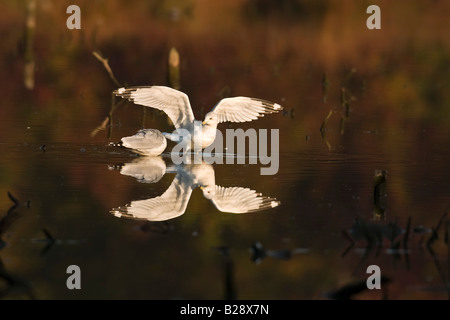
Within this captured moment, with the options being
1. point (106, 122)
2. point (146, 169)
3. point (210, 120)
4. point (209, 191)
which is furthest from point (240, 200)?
point (106, 122)

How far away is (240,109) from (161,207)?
3766 mm

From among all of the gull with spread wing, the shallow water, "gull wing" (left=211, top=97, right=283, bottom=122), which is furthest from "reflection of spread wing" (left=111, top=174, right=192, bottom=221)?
"gull wing" (left=211, top=97, right=283, bottom=122)

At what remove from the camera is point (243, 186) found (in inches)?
402

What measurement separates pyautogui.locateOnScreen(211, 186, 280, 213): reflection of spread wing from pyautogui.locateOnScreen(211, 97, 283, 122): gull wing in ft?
8.45

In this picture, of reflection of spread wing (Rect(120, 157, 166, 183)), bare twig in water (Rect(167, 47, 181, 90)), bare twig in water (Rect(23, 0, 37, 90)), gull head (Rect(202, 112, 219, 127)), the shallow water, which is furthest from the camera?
bare twig in water (Rect(23, 0, 37, 90))

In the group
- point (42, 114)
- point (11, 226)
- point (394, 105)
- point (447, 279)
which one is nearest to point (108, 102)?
point (42, 114)

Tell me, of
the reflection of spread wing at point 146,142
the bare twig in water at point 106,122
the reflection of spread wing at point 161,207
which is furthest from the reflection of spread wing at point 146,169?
the bare twig in water at point 106,122

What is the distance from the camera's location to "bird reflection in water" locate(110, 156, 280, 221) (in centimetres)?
895

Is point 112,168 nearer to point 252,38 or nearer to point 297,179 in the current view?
point 297,179

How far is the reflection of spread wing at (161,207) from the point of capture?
877 centimetres

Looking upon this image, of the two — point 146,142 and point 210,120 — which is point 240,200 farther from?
point 210,120

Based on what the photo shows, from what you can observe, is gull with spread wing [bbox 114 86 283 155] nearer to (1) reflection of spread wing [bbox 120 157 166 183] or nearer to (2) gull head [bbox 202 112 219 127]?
(2) gull head [bbox 202 112 219 127]
